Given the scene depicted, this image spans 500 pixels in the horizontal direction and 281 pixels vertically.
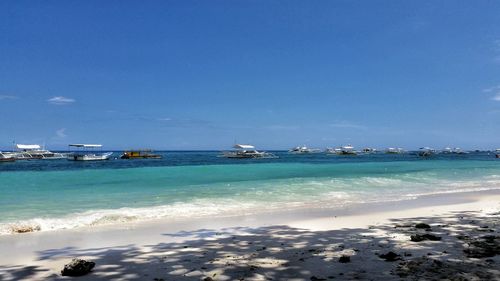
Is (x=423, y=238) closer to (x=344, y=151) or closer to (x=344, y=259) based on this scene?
(x=344, y=259)

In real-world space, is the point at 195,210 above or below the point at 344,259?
below

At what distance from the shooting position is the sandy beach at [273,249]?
5453mm

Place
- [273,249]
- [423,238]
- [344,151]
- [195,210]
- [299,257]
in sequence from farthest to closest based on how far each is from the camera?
[344,151]
[195,210]
[423,238]
[273,249]
[299,257]

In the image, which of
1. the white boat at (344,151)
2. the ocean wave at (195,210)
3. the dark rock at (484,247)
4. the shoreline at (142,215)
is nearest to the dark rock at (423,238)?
the dark rock at (484,247)

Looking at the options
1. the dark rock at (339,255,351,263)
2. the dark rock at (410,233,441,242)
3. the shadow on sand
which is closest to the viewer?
the shadow on sand

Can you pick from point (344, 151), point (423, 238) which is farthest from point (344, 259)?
point (344, 151)

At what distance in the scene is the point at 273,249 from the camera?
7023mm

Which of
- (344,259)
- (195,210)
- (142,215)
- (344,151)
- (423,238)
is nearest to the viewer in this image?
(344,259)

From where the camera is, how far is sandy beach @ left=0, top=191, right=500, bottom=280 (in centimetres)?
545

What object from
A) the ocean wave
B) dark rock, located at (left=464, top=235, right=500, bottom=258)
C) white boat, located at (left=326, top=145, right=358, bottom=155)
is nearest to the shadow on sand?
dark rock, located at (left=464, top=235, right=500, bottom=258)

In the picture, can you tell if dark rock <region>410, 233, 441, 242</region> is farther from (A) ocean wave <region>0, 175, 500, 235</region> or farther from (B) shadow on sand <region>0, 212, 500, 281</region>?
(A) ocean wave <region>0, 175, 500, 235</region>

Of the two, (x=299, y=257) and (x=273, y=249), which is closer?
(x=299, y=257)

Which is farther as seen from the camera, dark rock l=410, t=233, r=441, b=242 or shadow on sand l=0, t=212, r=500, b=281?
dark rock l=410, t=233, r=441, b=242

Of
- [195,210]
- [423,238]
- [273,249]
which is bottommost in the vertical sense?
[195,210]
